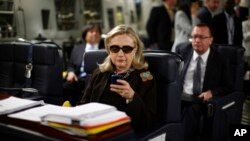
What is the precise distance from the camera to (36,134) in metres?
1.29

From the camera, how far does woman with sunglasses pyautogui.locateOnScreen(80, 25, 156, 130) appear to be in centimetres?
182

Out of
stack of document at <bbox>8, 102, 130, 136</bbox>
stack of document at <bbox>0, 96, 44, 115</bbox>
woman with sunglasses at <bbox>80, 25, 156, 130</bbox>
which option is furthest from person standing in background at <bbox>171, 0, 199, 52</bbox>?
stack of document at <bbox>8, 102, 130, 136</bbox>

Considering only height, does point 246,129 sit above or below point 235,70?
below

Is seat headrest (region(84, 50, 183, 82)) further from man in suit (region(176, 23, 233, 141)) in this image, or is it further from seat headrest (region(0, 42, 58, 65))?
seat headrest (region(0, 42, 58, 65))

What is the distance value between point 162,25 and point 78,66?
1348mm

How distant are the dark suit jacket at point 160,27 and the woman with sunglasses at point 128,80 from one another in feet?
8.43

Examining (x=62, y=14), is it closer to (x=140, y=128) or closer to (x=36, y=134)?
(x=140, y=128)

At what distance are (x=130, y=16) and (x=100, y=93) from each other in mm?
4567

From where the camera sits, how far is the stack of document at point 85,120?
1.20 metres

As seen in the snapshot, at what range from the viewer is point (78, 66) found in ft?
13.0

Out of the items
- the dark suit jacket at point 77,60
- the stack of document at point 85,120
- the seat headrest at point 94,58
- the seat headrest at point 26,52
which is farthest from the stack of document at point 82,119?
the dark suit jacket at point 77,60

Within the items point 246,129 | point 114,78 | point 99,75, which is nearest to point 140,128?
point 114,78

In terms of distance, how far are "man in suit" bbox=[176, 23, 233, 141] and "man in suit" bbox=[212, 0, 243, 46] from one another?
117cm

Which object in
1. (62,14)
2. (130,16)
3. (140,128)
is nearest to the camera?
(140,128)
